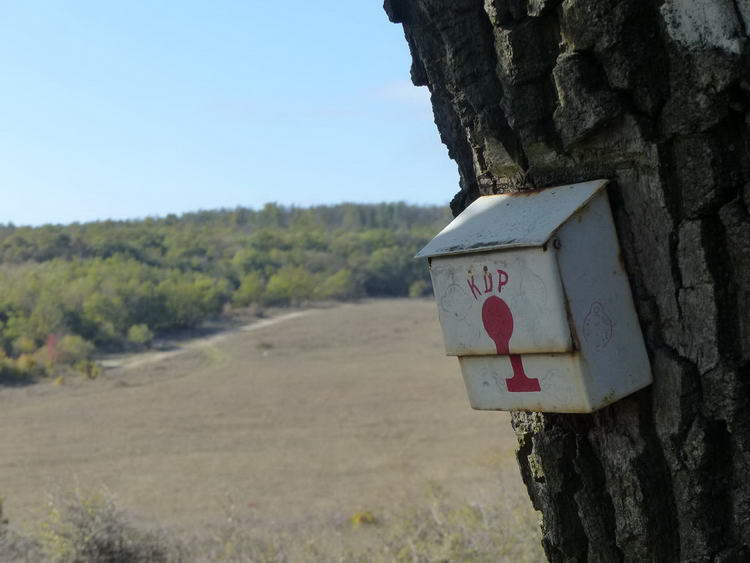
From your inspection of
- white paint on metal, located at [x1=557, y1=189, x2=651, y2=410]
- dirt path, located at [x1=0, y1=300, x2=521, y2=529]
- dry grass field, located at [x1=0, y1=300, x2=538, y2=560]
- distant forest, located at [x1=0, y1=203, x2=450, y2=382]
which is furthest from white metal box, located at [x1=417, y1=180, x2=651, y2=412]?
distant forest, located at [x1=0, y1=203, x2=450, y2=382]

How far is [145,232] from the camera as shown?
48.1 m

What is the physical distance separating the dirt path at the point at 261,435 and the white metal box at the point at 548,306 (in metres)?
7.13

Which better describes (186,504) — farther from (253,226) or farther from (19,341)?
(253,226)

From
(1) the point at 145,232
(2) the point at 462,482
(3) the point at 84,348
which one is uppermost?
(1) the point at 145,232

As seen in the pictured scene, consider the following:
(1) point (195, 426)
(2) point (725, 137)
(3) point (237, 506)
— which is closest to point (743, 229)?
(2) point (725, 137)

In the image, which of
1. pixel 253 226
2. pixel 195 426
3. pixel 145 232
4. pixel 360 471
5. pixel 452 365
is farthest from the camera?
pixel 253 226

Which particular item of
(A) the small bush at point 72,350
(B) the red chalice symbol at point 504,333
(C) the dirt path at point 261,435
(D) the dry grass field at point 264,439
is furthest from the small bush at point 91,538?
(A) the small bush at point 72,350

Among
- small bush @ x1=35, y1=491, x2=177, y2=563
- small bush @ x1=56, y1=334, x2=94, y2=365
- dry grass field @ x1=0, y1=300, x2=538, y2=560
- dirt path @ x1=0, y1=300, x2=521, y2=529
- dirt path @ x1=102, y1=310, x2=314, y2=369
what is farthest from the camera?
dirt path @ x1=102, y1=310, x2=314, y2=369

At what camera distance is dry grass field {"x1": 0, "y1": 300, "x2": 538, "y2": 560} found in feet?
37.2

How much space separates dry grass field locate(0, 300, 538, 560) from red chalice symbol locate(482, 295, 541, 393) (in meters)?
5.33

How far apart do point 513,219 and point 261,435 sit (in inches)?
548

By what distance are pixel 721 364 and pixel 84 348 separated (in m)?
23.1

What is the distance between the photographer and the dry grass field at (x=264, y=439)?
37.2 feet

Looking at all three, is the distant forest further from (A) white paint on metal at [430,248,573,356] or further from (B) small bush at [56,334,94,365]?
(A) white paint on metal at [430,248,573,356]
